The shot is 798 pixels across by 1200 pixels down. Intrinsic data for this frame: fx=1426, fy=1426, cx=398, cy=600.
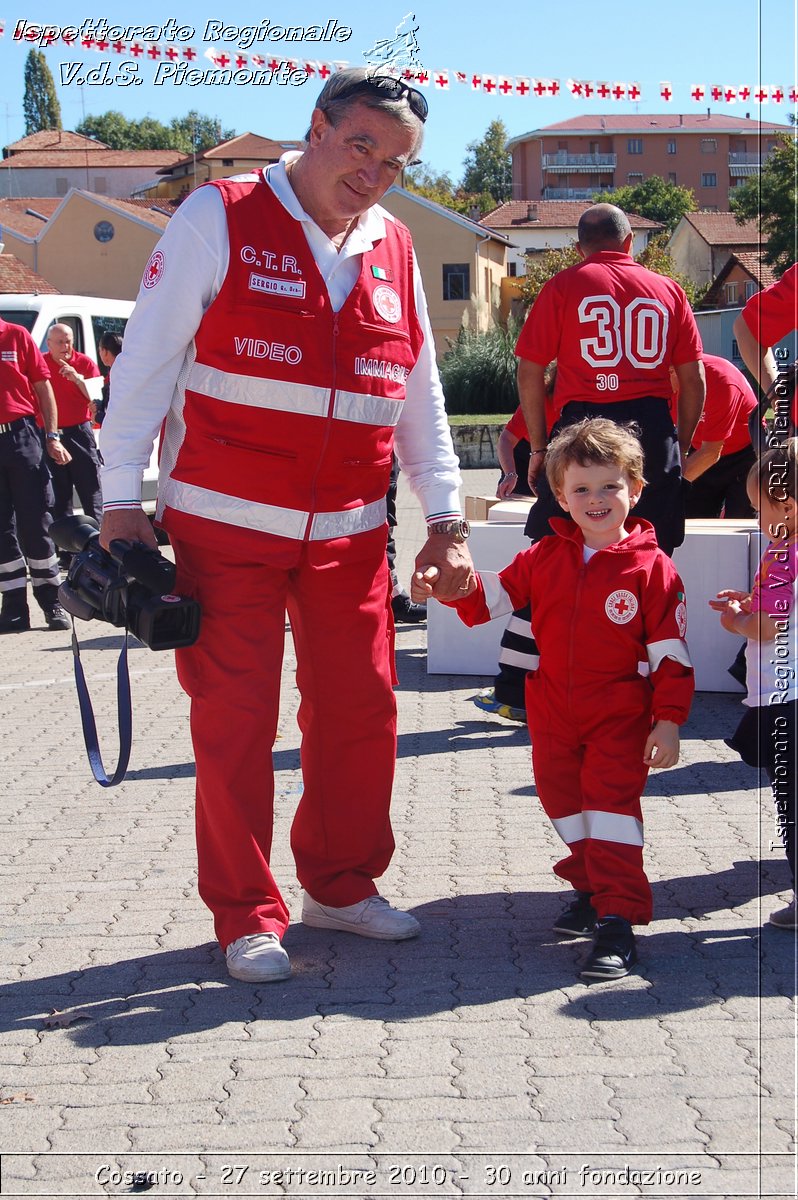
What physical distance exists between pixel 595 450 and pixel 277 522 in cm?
90

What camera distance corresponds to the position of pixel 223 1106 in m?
2.99

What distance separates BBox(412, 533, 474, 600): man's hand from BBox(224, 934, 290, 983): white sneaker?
3.33ft

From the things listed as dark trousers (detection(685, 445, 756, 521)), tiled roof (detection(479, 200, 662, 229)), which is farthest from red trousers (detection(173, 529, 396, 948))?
tiled roof (detection(479, 200, 662, 229))

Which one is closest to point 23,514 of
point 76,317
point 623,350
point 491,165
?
point 76,317

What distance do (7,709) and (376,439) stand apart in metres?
4.31

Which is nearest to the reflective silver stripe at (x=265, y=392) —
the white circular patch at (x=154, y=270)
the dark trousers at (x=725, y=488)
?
the white circular patch at (x=154, y=270)

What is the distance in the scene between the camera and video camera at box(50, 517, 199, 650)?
136 inches

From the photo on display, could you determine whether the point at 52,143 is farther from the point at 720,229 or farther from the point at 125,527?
the point at 125,527

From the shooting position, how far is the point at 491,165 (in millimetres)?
124250

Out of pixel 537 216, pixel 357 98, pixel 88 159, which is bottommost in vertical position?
pixel 357 98

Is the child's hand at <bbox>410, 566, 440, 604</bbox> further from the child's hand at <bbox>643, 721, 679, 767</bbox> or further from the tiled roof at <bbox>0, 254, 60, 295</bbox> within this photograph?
the tiled roof at <bbox>0, 254, 60, 295</bbox>

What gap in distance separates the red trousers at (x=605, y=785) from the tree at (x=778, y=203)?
1.25 m

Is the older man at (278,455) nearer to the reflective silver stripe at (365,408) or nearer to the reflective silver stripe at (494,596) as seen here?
the reflective silver stripe at (365,408)

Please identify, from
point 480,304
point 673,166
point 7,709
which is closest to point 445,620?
point 7,709
